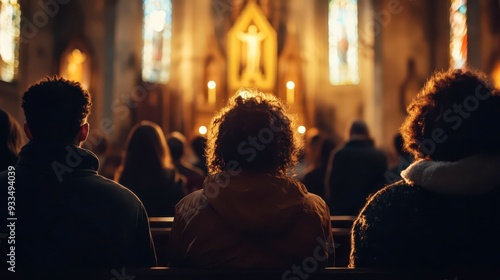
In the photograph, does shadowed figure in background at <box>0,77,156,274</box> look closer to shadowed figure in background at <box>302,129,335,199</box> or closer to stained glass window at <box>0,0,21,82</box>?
shadowed figure in background at <box>302,129,335,199</box>

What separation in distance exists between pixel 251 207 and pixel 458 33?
10.6 meters

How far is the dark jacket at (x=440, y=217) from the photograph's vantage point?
2.07m

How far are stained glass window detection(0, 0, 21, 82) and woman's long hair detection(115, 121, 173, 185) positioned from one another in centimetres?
708

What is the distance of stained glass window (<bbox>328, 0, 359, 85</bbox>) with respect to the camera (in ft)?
60.0

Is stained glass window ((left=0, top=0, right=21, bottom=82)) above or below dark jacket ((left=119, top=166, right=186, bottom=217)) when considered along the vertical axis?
above

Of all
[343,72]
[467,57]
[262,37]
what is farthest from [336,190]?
[343,72]

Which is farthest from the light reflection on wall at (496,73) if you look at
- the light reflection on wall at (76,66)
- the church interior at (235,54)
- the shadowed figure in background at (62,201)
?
the shadowed figure in background at (62,201)

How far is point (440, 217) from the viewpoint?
7.02ft

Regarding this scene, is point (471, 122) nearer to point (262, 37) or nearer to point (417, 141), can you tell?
point (417, 141)

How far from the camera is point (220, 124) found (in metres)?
2.40

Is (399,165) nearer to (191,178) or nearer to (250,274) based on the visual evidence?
(191,178)

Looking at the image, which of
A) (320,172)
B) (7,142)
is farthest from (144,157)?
(320,172)

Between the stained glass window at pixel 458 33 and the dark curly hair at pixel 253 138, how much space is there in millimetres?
9346

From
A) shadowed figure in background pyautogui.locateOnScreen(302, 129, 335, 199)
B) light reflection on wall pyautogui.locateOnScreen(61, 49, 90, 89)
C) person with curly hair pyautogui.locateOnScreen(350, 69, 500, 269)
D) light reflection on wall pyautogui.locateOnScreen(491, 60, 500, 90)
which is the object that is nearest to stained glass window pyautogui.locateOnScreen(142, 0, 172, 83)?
light reflection on wall pyautogui.locateOnScreen(61, 49, 90, 89)
